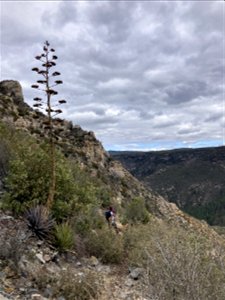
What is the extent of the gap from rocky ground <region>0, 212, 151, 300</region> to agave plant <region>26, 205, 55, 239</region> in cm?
17

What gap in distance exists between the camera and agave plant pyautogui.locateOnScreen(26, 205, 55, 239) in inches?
408

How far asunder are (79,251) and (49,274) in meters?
2.05

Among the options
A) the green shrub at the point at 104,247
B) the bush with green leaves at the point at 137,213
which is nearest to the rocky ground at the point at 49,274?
the green shrub at the point at 104,247

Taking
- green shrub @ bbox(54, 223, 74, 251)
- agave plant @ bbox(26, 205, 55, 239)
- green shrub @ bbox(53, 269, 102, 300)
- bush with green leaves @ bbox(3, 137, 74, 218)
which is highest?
bush with green leaves @ bbox(3, 137, 74, 218)

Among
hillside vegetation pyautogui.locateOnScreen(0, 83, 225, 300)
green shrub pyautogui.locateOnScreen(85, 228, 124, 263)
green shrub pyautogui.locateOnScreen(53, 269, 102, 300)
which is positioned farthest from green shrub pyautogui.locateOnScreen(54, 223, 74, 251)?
green shrub pyautogui.locateOnScreen(53, 269, 102, 300)

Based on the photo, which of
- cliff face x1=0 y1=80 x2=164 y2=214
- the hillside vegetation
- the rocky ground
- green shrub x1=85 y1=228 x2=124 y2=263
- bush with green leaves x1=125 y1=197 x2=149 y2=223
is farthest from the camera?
cliff face x1=0 y1=80 x2=164 y2=214

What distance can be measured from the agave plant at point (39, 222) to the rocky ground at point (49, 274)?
0.17 meters

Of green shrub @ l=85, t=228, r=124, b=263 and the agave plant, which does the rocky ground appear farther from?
green shrub @ l=85, t=228, r=124, b=263

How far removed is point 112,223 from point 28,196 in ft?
11.3

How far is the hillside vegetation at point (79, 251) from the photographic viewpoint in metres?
6.10

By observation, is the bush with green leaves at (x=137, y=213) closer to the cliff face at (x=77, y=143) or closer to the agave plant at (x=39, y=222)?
the agave plant at (x=39, y=222)

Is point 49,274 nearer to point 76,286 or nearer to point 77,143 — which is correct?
point 76,286

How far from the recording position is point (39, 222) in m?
10.4

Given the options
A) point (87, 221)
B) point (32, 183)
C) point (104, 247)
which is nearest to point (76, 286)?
point (104, 247)
